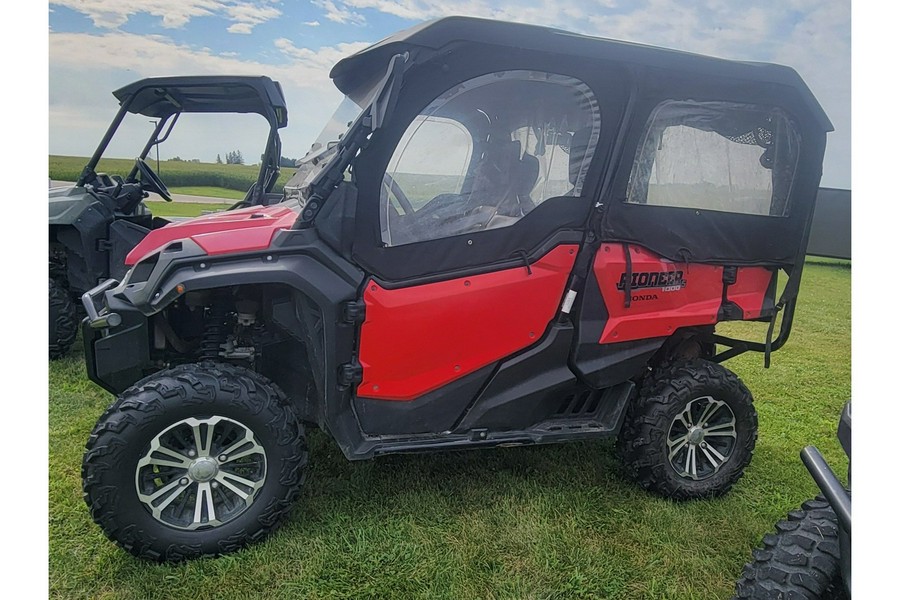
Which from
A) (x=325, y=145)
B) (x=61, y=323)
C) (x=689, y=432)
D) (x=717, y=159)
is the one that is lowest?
(x=61, y=323)

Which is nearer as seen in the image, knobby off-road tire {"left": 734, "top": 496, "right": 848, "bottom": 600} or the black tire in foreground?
knobby off-road tire {"left": 734, "top": 496, "right": 848, "bottom": 600}

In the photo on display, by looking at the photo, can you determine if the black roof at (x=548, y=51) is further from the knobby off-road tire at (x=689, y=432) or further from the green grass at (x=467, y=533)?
the green grass at (x=467, y=533)

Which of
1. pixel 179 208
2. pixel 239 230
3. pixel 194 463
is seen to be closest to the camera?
pixel 194 463

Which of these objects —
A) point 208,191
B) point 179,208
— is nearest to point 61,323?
point 179,208

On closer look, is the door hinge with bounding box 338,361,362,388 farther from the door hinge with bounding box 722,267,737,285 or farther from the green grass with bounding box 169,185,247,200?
the green grass with bounding box 169,185,247,200

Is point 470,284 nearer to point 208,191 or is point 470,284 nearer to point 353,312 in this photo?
point 353,312

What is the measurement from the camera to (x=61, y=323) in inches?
199

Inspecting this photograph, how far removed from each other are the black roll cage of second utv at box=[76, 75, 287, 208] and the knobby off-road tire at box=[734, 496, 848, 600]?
184 inches

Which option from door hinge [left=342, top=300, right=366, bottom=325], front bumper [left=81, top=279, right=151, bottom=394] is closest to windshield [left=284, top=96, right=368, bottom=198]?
door hinge [left=342, top=300, right=366, bottom=325]

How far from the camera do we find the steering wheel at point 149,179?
5766mm

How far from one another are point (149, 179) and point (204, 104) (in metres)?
0.88

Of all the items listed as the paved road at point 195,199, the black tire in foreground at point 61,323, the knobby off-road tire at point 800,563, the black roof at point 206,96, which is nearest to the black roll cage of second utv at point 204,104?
the black roof at point 206,96

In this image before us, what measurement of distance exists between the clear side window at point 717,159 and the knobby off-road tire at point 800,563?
1.52 meters

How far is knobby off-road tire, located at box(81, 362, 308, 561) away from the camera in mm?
2406
